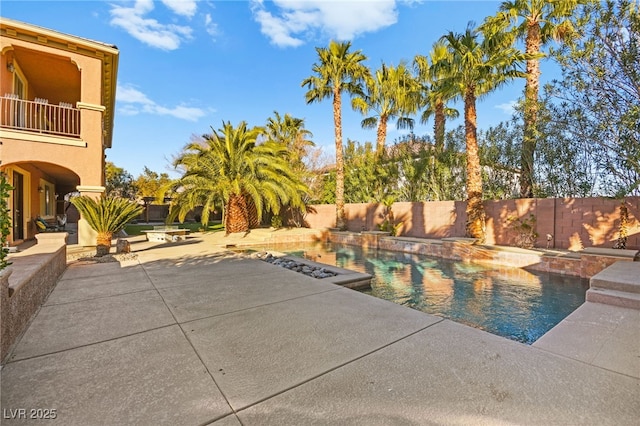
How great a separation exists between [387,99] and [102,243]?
1640 cm

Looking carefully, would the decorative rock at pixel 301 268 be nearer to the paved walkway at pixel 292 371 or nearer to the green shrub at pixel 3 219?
the paved walkway at pixel 292 371

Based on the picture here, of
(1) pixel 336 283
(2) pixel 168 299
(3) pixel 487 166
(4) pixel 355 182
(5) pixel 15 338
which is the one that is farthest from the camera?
(4) pixel 355 182

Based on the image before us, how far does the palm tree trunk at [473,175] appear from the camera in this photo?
1160 cm

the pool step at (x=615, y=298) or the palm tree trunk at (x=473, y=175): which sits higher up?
the palm tree trunk at (x=473, y=175)

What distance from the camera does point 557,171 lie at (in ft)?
36.7

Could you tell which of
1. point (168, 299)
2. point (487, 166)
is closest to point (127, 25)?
point (168, 299)

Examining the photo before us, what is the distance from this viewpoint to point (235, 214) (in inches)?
652

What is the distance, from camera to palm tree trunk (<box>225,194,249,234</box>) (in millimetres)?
16422

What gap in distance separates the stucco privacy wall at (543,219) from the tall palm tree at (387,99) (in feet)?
17.4

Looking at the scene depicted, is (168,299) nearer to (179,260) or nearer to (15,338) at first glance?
(15,338)

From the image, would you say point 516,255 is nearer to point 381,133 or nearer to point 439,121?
point 439,121

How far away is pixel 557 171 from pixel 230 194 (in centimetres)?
1463

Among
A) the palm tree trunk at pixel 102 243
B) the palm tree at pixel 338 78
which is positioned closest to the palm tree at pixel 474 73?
the palm tree at pixel 338 78

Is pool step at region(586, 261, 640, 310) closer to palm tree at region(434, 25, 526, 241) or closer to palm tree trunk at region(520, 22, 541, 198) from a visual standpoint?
palm tree at region(434, 25, 526, 241)
